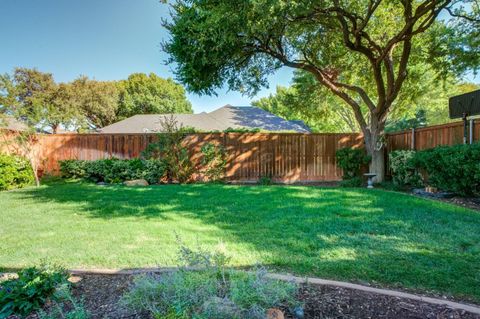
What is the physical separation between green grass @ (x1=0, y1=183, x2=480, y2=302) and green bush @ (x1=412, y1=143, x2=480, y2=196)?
28.6 inches

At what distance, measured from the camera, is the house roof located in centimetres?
1571

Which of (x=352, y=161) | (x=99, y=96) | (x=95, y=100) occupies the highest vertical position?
(x=99, y=96)

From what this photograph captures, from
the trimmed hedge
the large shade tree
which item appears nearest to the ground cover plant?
the large shade tree

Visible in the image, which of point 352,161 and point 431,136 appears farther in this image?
point 352,161

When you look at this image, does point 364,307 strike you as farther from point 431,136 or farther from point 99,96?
point 99,96

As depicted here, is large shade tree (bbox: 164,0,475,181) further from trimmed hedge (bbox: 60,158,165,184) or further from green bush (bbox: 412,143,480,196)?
trimmed hedge (bbox: 60,158,165,184)

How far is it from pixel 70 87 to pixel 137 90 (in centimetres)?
642

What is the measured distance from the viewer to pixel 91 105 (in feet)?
83.9

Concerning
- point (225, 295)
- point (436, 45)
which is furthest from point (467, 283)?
point (436, 45)

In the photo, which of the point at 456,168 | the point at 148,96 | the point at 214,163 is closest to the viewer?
the point at 456,168

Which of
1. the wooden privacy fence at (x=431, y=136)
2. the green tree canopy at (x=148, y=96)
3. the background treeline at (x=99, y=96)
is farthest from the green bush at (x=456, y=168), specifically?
the green tree canopy at (x=148, y=96)

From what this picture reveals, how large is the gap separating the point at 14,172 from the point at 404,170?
37.3ft

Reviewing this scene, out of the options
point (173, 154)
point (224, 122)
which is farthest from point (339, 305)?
point (224, 122)

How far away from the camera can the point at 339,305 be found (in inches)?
68.0
